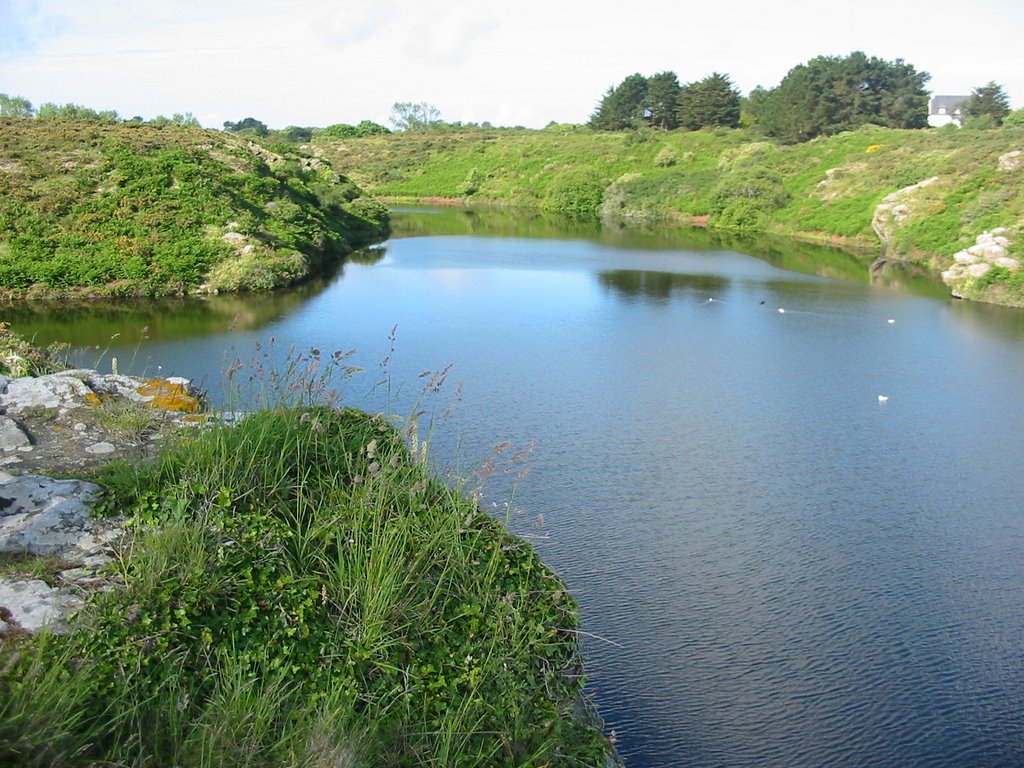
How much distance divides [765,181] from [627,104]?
3314 cm

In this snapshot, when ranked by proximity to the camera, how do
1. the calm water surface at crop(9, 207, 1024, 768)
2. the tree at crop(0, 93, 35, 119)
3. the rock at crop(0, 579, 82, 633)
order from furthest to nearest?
the tree at crop(0, 93, 35, 119), the calm water surface at crop(9, 207, 1024, 768), the rock at crop(0, 579, 82, 633)

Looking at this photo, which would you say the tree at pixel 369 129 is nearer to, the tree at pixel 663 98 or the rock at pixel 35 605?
the tree at pixel 663 98

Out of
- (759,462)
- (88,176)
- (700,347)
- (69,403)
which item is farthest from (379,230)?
(69,403)

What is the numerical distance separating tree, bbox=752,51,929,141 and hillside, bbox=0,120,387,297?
46.6 meters

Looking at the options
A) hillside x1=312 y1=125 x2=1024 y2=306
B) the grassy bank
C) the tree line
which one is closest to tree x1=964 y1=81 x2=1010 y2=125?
the tree line

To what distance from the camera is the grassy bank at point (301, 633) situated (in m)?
4.88

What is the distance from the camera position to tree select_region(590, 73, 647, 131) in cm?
8762

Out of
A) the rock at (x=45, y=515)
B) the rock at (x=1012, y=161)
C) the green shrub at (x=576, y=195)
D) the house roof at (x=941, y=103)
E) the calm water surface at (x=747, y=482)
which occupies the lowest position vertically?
the calm water surface at (x=747, y=482)

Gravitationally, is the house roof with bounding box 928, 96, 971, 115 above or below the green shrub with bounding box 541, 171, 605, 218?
above

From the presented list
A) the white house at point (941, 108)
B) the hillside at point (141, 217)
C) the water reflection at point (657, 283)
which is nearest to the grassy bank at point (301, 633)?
the hillside at point (141, 217)

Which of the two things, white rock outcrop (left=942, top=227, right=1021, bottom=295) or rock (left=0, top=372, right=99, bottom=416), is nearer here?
rock (left=0, top=372, right=99, bottom=416)

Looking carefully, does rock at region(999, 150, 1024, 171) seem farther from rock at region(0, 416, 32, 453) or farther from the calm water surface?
rock at region(0, 416, 32, 453)

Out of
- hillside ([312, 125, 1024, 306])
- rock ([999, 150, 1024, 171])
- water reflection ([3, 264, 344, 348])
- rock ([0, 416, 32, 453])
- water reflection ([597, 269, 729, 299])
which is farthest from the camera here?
rock ([999, 150, 1024, 171])

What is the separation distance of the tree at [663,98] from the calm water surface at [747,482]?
191 feet
